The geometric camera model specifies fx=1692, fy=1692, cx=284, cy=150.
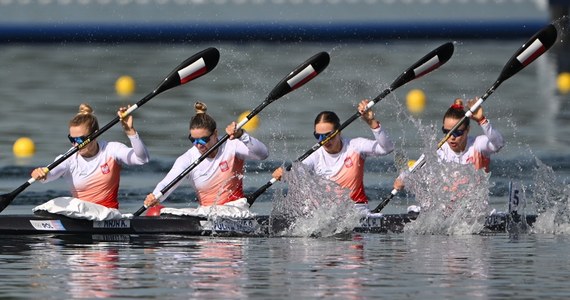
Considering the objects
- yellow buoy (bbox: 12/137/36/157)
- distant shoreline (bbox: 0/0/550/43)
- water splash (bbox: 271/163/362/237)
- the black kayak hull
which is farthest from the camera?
distant shoreline (bbox: 0/0/550/43)

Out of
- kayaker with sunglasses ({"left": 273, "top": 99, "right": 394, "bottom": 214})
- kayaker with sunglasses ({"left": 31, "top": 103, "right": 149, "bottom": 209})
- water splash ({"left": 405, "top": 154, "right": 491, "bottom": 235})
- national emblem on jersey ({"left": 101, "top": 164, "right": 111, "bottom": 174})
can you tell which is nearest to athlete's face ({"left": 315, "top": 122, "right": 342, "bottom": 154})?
kayaker with sunglasses ({"left": 273, "top": 99, "right": 394, "bottom": 214})

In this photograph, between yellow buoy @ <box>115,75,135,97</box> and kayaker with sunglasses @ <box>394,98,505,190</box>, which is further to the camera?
yellow buoy @ <box>115,75,135,97</box>

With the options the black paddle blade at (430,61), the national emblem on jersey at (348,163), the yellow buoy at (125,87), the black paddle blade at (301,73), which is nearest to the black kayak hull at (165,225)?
the national emblem on jersey at (348,163)

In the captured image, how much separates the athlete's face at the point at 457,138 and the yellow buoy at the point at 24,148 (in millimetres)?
8272

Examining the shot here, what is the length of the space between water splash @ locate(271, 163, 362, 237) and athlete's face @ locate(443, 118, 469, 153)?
1.46 meters

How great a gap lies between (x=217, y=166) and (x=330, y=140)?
47.2 inches

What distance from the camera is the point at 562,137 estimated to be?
25938 millimetres

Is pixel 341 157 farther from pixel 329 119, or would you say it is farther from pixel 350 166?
pixel 329 119

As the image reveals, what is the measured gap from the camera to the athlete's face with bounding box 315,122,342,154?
16.4 metres

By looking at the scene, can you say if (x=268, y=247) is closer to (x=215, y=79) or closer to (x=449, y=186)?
(x=449, y=186)

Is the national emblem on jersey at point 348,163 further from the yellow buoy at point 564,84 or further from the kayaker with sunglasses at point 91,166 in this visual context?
the yellow buoy at point 564,84

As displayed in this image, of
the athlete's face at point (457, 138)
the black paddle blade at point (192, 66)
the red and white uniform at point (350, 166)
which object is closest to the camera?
the red and white uniform at point (350, 166)

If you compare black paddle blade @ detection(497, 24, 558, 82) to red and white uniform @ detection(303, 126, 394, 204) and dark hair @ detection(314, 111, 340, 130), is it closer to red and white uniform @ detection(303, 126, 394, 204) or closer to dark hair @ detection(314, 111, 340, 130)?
red and white uniform @ detection(303, 126, 394, 204)

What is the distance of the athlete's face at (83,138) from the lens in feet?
51.5
